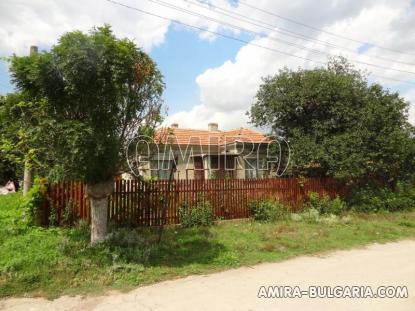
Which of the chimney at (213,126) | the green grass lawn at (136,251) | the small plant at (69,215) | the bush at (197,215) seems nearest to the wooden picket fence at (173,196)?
the small plant at (69,215)

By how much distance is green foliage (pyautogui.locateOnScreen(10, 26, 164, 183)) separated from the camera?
6758mm

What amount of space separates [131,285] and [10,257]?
2571 mm

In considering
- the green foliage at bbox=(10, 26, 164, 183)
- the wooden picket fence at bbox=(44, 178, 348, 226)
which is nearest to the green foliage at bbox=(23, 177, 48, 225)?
the wooden picket fence at bbox=(44, 178, 348, 226)

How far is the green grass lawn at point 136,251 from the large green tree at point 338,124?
376 centimetres

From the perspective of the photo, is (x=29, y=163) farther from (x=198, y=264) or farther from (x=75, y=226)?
(x=198, y=264)

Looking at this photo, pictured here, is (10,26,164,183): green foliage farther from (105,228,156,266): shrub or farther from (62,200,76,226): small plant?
(62,200,76,226): small plant

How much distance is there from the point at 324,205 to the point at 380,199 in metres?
3.05

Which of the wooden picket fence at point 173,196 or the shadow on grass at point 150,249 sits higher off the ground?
the wooden picket fence at point 173,196

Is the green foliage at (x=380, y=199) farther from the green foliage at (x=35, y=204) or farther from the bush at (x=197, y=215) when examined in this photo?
the green foliage at (x=35, y=204)

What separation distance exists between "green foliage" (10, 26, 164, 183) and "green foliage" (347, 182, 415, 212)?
11043mm

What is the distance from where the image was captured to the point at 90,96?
704 centimetres

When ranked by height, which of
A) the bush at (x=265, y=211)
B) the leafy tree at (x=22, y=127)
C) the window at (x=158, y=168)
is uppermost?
the leafy tree at (x=22, y=127)

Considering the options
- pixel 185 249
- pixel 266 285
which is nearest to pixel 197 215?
pixel 185 249

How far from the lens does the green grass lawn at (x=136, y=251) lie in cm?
620
